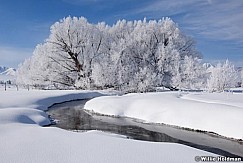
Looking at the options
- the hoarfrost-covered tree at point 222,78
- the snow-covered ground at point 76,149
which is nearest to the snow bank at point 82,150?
the snow-covered ground at point 76,149

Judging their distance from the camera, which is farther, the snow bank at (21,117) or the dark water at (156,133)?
the snow bank at (21,117)

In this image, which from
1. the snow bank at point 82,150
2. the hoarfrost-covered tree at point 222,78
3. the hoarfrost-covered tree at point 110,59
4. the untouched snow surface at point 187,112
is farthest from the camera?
the hoarfrost-covered tree at point 110,59

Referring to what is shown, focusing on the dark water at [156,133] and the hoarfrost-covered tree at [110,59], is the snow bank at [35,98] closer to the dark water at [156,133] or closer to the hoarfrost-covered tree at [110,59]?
the dark water at [156,133]

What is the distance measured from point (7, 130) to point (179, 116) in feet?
32.2

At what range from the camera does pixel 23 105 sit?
22859mm

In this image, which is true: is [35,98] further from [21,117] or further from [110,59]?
[110,59]

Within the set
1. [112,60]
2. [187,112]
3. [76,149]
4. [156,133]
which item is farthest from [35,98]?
Result: [76,149]

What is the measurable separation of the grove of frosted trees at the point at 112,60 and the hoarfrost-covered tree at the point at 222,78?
22.0ft

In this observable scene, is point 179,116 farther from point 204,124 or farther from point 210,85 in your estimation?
point 210,85

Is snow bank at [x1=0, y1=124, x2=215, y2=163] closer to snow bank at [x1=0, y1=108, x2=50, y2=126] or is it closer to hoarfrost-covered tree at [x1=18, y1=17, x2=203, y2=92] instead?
snow bank at [x1=0, y1=108, x2=50, y2=126]

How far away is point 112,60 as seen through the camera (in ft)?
145

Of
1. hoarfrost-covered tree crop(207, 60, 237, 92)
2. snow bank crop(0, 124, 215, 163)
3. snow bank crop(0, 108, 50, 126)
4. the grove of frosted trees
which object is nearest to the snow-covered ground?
snow bank crop(0, 124, 215, 163)

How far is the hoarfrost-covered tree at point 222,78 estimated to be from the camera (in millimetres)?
34469

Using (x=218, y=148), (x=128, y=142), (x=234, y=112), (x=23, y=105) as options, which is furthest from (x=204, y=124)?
(x=23, y=105)
